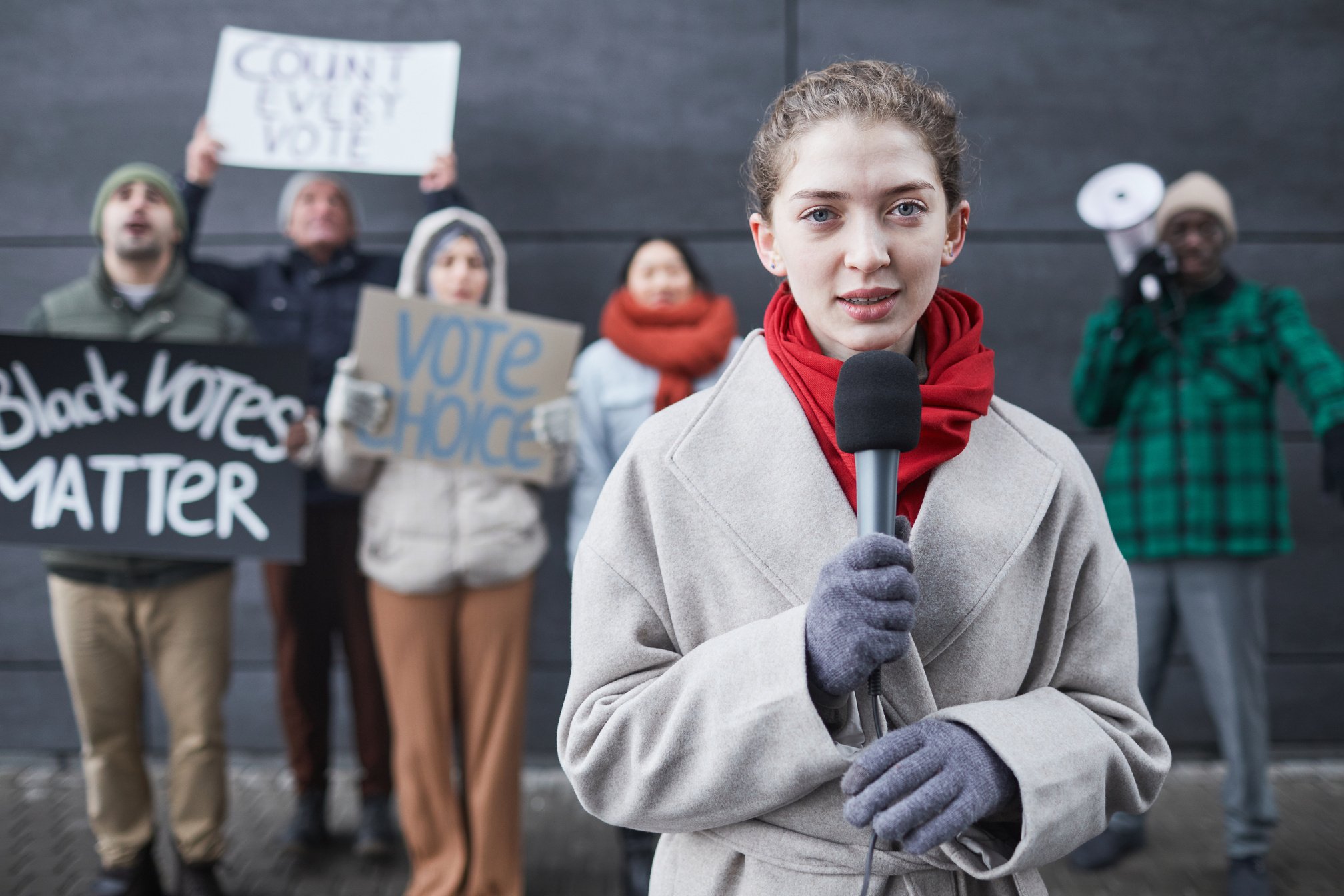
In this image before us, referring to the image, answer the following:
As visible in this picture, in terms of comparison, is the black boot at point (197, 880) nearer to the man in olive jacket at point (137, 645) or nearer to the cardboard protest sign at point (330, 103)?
the man in olive jacket at point (137, 645)

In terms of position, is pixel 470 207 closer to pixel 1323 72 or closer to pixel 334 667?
pixel 334 667

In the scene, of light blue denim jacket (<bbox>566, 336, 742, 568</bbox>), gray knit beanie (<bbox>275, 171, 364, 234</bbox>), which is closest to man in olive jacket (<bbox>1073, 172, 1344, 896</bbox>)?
light blue denim jacket (<bbox>566, 336, 742, 568</bbox>)

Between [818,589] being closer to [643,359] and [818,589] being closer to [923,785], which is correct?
[923,785]

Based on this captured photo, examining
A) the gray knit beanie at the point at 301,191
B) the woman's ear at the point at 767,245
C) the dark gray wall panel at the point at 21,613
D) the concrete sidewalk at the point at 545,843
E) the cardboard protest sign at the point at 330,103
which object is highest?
the cardboard protest sign at the point at 330,103

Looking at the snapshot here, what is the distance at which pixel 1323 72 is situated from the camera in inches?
190

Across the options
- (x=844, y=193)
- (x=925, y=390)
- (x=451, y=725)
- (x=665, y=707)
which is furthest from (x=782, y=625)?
(x=451, y=725)

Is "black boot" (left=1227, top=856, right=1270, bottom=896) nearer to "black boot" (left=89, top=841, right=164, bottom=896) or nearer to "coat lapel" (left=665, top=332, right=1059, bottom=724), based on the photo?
"coat lapel" (left=665, top=332, right=1059, bottom=724)

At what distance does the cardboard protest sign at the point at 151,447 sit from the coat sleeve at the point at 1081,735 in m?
2.69

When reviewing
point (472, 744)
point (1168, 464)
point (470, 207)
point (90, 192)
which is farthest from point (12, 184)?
point (1168, 464)

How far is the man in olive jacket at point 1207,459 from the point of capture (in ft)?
11.7

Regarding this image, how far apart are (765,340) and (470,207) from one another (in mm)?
3533

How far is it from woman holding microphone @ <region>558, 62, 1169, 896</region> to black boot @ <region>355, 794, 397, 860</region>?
280 cm

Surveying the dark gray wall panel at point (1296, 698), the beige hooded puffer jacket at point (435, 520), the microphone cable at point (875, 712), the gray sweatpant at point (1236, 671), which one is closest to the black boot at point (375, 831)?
the beige hooded puffer jacket at point (435, 520)

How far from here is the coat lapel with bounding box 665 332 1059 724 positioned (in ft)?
4.33
